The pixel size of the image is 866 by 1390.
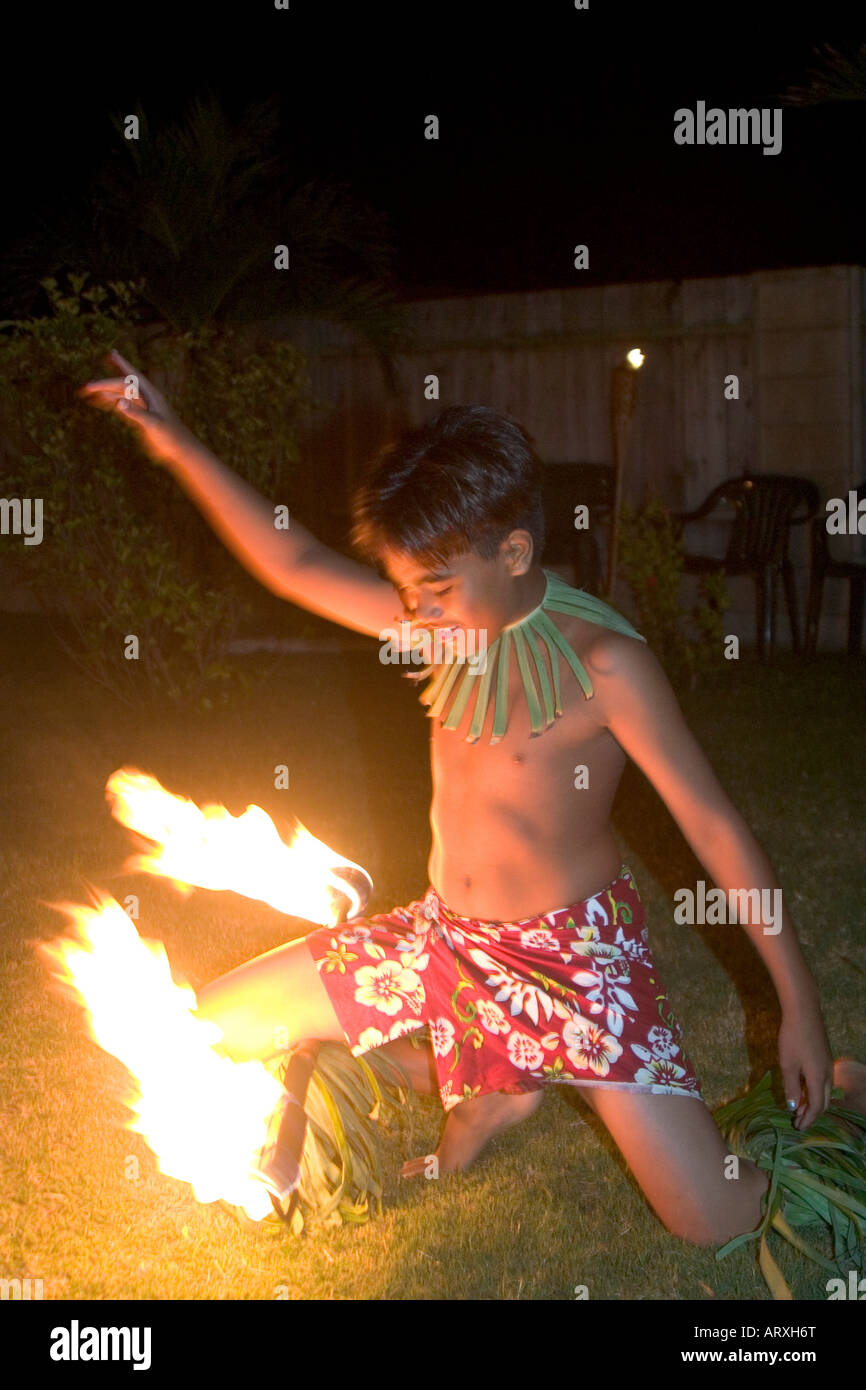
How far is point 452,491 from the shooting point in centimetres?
308

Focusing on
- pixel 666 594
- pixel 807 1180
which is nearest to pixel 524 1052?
pixel 807 1180

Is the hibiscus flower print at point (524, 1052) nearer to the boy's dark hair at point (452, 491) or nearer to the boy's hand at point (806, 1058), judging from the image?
the boy's hand at point (806, 1058)

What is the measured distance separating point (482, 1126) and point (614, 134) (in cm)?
1961

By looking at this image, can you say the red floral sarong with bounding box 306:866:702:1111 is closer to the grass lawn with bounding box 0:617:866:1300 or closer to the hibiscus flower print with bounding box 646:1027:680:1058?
the hibiscus flower print with bounding box 646:1027:680:1058

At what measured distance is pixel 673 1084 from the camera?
3.20 metres

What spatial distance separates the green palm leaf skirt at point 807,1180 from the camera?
10.6 feet

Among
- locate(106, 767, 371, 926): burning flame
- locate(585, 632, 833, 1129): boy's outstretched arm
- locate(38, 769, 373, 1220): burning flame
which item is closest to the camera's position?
locate(585, 632, 833, 1129): boy's outstretched arm

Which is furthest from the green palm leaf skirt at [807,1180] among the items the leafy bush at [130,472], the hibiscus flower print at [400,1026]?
the leafy bush at [130,472]

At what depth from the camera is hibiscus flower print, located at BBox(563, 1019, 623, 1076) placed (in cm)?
317

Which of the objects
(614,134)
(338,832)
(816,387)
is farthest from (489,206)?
(338,832)

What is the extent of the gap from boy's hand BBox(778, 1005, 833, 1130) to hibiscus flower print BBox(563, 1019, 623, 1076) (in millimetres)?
340

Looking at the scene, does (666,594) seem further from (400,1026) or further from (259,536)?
(400,1026)

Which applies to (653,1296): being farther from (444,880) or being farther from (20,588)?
(20,588)

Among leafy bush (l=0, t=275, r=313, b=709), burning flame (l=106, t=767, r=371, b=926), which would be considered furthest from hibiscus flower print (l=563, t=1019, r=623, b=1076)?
leafy bush (l=0, t=275, r=313, b=709)
